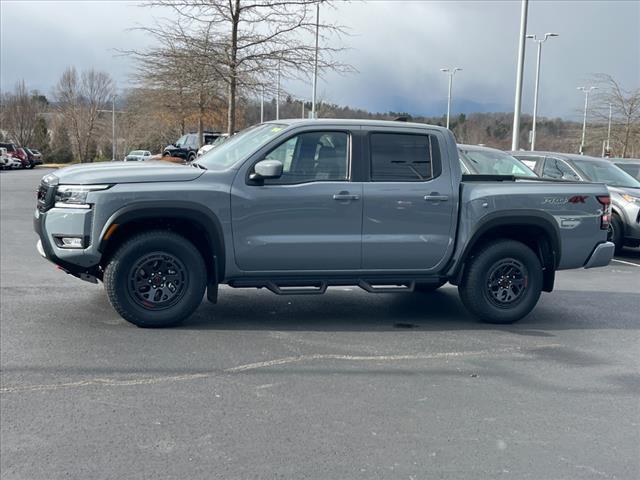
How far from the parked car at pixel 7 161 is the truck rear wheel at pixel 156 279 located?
4773cm

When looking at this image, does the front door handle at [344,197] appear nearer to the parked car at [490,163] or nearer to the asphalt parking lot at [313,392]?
the asphalt parking lot at [313,392]

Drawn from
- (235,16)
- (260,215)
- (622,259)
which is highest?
(235,16)

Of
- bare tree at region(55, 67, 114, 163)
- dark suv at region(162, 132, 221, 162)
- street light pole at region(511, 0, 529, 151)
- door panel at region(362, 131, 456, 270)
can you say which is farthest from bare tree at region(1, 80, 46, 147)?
door panel at region(362, 131, 456, 270)

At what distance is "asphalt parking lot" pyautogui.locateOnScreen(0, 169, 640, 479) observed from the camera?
398cm

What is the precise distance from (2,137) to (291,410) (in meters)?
73.7

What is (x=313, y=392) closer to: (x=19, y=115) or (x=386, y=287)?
(x=386, y=287)

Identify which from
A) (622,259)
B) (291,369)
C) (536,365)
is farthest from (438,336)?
(622,259)

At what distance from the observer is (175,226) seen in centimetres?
663

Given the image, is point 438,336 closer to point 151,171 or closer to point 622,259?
point 151,171

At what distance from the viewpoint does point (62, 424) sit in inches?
170

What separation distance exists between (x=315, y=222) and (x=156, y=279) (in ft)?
5.17

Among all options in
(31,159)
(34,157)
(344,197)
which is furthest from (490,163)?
(34,157)

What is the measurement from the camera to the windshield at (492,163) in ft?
39.1

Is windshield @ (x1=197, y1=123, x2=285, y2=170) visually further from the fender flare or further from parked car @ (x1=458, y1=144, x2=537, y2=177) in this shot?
parked car @ (x1=458, y1=144, x2=537, y2=177)
